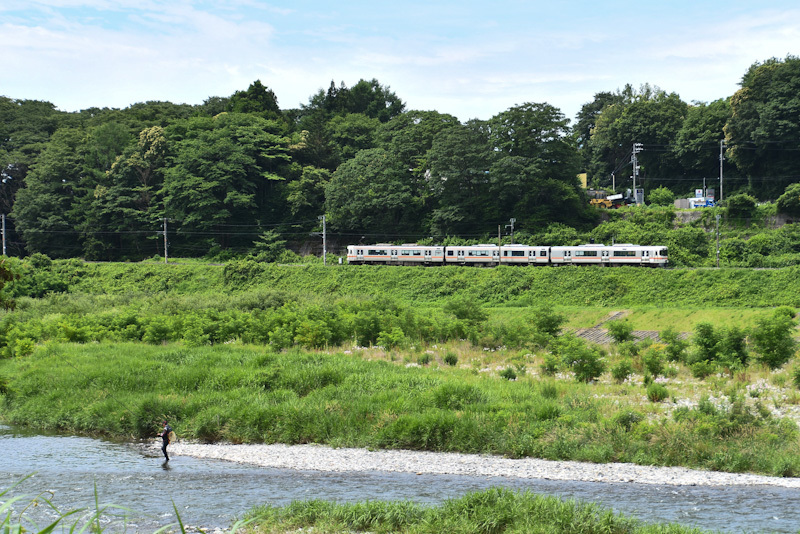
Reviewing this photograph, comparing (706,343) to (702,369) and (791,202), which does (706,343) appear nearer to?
(702,369)

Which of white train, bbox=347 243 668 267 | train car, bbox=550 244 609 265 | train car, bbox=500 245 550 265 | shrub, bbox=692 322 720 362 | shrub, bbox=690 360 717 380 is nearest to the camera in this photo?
shrub, bbox=690 360 717 380

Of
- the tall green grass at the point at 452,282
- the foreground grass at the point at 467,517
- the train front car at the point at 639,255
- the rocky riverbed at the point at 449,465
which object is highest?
the train front car at the point at 639,255

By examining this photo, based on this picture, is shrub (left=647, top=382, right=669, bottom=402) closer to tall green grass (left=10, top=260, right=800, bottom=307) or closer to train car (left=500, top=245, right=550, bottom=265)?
tall green grass (left=10, top=260, right=800, bottom=307)

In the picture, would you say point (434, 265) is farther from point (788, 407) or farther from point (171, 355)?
point (788, 407)

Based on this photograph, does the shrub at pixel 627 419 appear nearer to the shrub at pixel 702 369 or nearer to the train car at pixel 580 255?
the shrub at pixel 702 369

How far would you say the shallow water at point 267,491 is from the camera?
13.3 meters

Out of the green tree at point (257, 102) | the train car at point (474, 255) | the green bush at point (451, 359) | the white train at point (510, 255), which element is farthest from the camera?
the green tree at point (257, 102)

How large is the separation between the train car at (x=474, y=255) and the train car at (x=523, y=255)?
0.58 meters

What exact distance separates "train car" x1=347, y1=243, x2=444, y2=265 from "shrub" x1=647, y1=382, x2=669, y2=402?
34.8 meters

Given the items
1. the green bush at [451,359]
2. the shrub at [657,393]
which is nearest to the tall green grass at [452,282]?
the green bush at [451,359]

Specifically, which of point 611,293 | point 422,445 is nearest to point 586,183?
point 611,293

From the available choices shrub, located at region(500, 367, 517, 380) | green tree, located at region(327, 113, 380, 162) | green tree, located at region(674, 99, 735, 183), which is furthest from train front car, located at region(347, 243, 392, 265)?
shrub, located at region(500, 367, 517, 380)

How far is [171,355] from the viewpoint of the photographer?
27359mm

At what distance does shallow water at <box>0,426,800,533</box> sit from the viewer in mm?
13266
